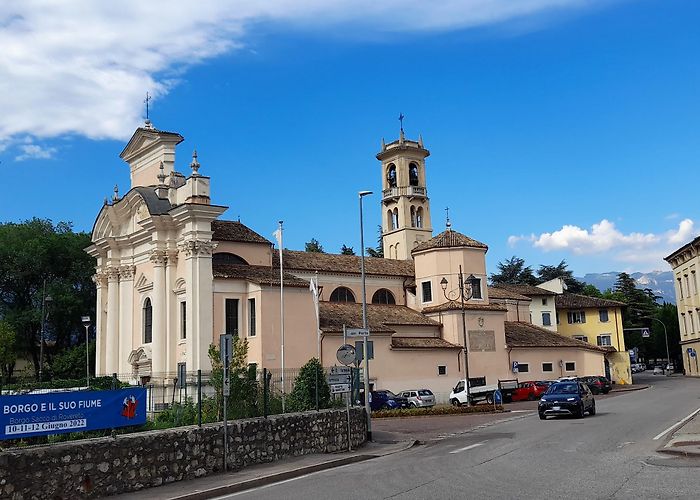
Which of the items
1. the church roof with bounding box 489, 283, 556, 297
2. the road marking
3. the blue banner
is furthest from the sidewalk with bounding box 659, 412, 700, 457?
the church roof with bounding box 489, 283, 556, 297

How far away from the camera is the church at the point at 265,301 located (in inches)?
1710

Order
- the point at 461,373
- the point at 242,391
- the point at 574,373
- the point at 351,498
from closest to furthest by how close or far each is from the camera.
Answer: the point at 351,498 → the point at 242,391 → the point at 461,373 → the point at 574,373

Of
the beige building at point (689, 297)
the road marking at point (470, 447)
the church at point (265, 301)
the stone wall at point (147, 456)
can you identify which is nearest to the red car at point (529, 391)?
the church at point (265, 301)

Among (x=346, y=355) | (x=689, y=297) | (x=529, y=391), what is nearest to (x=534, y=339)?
(x=529, y=391)

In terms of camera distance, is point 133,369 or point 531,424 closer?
point 531,424

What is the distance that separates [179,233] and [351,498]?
119 ft

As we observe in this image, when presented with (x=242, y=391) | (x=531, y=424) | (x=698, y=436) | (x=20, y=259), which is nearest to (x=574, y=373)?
(x=531, y=424)

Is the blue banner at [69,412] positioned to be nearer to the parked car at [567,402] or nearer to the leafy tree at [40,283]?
the parked car at [567,402]

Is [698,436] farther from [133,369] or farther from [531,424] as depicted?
[133,369]

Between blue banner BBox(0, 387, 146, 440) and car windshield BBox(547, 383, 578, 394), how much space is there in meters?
19.4

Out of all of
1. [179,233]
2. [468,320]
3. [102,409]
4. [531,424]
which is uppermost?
[179,233]

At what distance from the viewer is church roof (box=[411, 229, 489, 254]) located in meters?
52.4

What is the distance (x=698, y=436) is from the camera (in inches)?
716

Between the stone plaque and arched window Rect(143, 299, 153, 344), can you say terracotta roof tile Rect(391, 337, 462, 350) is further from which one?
arched window Rect(143, 299, 153, 344)
